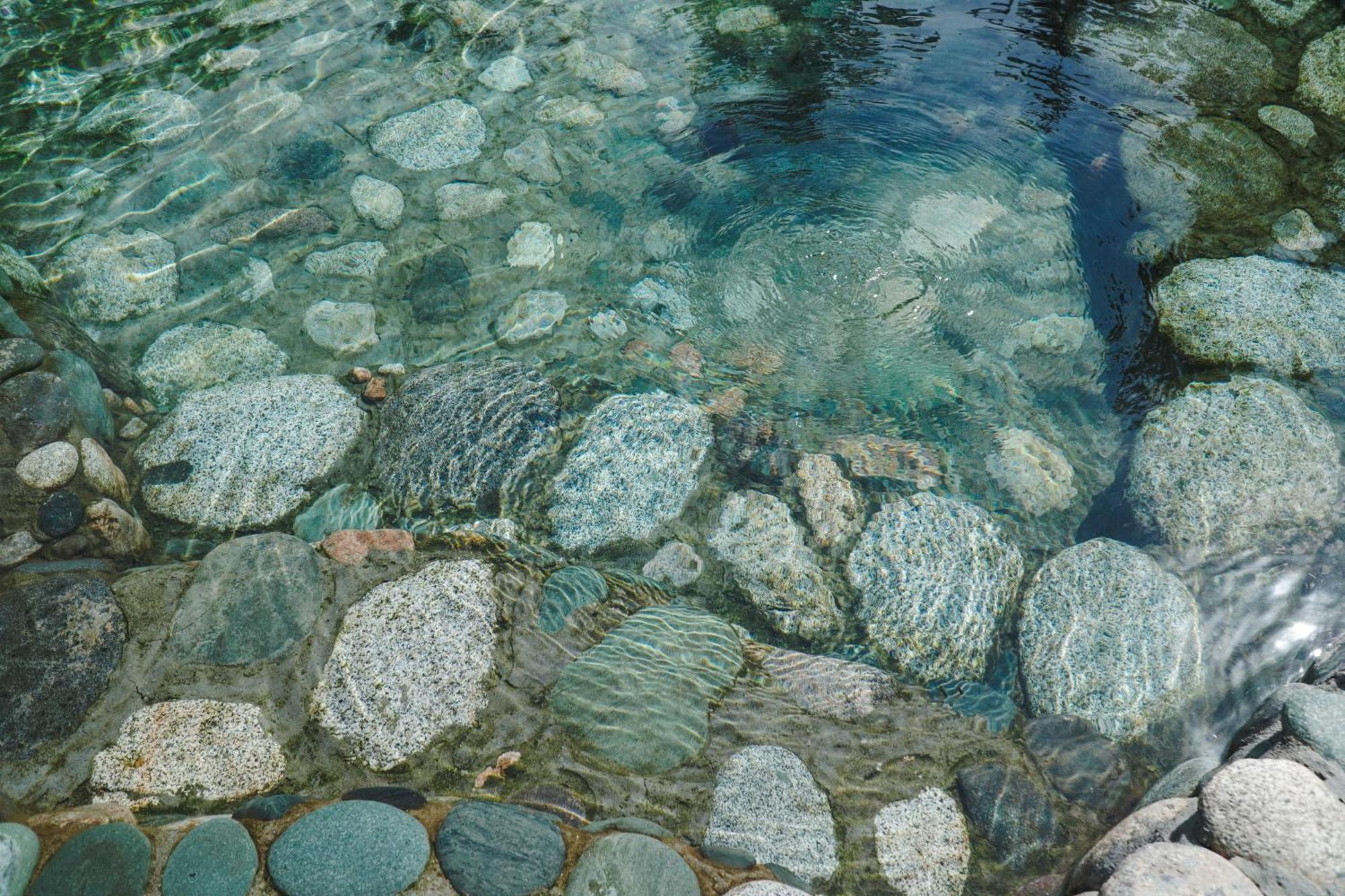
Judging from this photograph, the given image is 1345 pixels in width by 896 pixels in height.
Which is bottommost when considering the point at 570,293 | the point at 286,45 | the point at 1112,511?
the point at 1112,511

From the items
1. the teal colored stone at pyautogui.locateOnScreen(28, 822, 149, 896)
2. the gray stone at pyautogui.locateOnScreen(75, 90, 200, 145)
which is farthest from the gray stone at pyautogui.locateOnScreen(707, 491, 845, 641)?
the gray stone at pyautogui.locateOnScreen(75, 90, 200, 145)

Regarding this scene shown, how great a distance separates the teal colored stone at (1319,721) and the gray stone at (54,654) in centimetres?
509

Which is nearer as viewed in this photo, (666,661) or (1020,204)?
(666,661)

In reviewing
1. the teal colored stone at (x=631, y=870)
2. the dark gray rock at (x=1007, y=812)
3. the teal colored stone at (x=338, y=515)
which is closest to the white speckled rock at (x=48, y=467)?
the teal colored stone at (x=338, y=515)

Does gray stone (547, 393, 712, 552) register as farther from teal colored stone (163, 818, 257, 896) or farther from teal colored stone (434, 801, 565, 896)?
teal colored stone (163, 818, 257, 896)

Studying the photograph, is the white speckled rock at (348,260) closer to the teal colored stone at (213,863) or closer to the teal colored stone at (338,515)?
the teal colored stone at (338,515)

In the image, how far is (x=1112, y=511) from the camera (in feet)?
14.7

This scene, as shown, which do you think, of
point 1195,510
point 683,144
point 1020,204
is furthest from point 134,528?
point 1020,204

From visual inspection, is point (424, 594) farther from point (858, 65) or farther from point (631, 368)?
point (858, 65)

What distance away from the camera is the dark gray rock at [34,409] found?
156 inches

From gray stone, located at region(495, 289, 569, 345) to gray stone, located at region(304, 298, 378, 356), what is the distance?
0.87 meters

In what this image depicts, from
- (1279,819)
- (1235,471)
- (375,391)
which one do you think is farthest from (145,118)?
(1279,819)

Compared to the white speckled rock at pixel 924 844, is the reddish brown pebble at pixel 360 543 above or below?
above

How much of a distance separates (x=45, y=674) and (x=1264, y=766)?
496 cm
